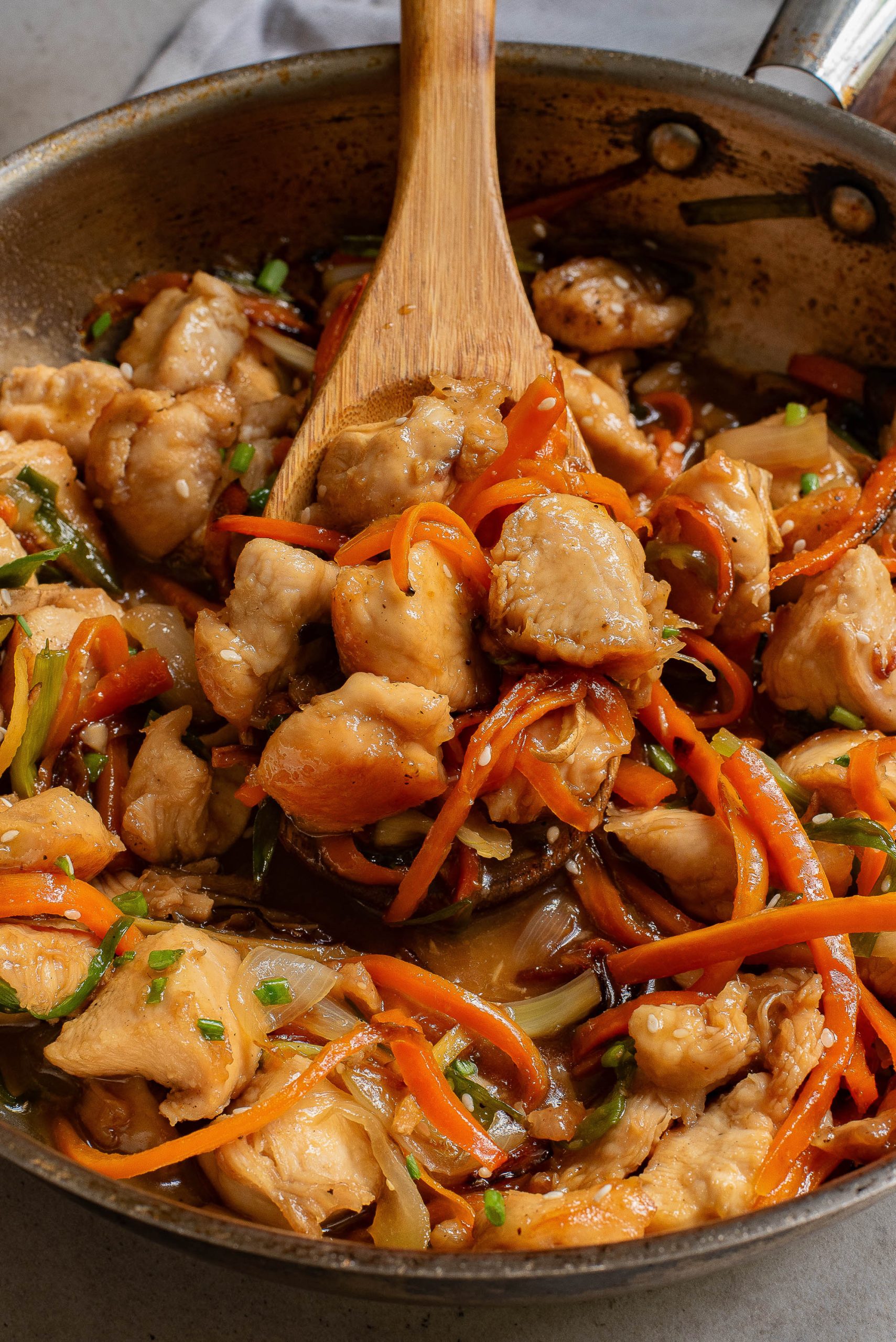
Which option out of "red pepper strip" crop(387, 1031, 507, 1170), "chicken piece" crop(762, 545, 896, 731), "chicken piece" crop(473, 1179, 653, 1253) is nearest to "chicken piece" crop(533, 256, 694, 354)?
"chicken piece" crop(762, 545, 896, 731)

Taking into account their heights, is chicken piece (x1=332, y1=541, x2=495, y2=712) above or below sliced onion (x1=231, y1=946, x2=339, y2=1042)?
above

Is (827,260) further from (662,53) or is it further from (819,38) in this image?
(662,53)

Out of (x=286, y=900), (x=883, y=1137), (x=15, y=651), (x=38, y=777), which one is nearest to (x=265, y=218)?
(x=15, y=651)

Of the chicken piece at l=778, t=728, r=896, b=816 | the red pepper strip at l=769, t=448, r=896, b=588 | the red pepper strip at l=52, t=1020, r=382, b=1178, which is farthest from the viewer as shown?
the red pepper strip at l=769, t=448, r=896, b=588

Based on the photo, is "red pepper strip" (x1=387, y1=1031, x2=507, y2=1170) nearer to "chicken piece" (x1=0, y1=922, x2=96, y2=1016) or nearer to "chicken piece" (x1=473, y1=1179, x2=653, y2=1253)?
"chicken piece" (x1=473, y1=1179, x2=653, y2=1253)

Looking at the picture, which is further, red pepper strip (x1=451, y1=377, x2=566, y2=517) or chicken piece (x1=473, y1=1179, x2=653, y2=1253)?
red pepper strip (x1=451, y1=377, x2=566, y2=517)

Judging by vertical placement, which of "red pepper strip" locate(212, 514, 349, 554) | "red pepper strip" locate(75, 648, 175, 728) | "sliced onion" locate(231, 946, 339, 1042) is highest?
"red pepper strip" locate(212, 514, 349, 554)
